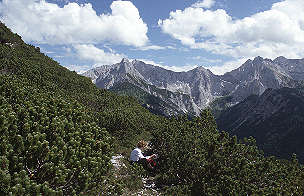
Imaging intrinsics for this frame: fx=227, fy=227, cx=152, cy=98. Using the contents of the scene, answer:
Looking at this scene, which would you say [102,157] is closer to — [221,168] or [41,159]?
[41,159]

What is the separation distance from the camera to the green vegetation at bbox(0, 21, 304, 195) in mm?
10820

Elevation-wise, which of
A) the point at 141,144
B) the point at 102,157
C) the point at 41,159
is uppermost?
Answer: the point at 41,159

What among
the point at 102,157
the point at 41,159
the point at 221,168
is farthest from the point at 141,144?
the point at 41,159

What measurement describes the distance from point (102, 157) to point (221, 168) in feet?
33.2

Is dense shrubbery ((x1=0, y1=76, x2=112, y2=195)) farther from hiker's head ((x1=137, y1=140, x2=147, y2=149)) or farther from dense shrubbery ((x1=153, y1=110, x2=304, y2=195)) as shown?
hiker's head ((x1=137, y1=140, x2=147, y2=149))

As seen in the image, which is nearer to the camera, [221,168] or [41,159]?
[41,159]

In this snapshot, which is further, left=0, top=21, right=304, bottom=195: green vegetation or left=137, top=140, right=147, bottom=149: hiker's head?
left=137, top=140, right=147, bottom=149: hiker's head

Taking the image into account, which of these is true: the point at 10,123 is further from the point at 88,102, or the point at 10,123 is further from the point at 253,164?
the point at 88,102

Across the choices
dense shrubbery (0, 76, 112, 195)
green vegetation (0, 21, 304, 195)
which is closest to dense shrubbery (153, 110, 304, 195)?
green vegetation (0, 21, 304, 195)

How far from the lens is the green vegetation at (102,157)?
10.8m

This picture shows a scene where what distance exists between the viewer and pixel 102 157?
1564cm

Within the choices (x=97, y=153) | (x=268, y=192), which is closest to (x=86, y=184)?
(x=97, y=153)

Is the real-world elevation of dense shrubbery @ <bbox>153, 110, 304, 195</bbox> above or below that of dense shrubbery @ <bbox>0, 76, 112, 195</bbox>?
below

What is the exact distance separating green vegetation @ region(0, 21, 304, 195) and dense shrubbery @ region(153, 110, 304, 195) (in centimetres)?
5
